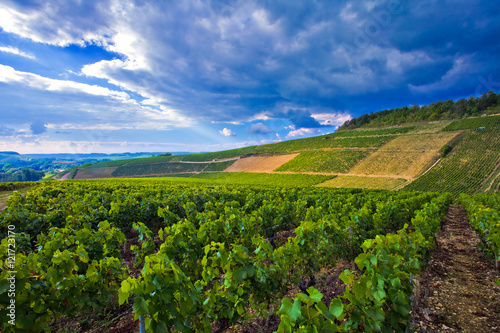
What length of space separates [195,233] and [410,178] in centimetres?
5525

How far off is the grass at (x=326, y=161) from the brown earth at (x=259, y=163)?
4355mm

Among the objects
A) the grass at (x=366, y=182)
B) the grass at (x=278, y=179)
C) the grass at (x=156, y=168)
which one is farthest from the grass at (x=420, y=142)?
the grass at (x=156, y=168)

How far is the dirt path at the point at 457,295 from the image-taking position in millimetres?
5270

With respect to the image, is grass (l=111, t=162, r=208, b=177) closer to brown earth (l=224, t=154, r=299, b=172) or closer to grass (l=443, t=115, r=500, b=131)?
brown earth (l=224, t=154, r=299, b=172)

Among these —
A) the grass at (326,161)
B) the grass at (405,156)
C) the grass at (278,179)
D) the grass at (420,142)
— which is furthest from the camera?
the grass at (326,161)

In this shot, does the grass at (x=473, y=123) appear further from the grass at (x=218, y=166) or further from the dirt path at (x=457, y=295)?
the dirt path at (x=457, y=295)

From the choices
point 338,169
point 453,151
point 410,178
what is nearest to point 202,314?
point 410,178

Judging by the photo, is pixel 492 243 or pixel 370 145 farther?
pixel 370 145

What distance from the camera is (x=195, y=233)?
617cm

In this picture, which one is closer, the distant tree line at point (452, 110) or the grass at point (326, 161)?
the grass at point (326, 161)

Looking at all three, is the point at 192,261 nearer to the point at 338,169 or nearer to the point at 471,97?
the point at 338,169

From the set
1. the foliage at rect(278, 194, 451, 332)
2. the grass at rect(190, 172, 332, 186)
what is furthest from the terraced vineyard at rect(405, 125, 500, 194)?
the foliage at rect(278, 194, 451, 332)

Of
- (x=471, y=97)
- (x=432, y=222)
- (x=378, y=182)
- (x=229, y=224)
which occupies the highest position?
(x=471, y=97)

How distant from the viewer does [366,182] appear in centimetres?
4878
